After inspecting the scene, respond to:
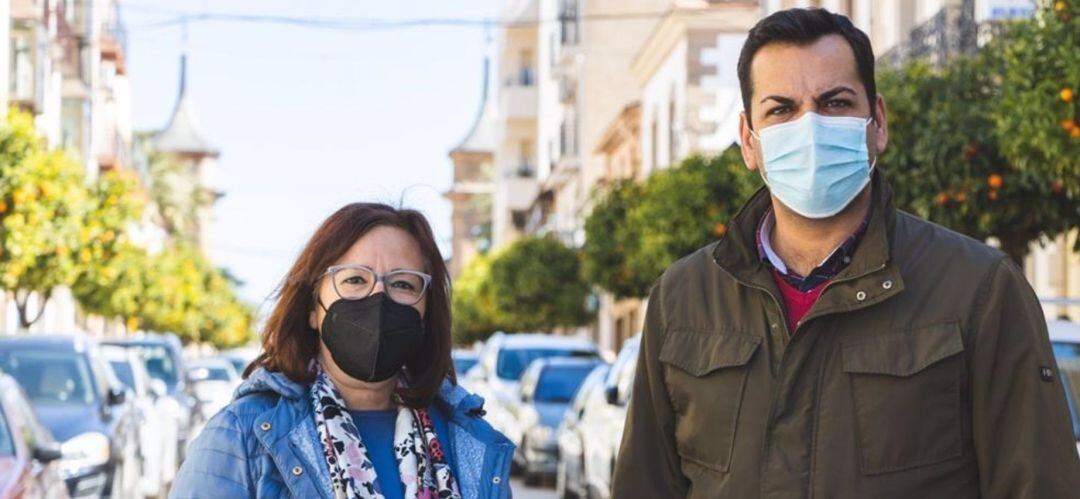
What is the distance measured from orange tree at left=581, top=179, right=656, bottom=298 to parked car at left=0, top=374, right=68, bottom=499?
3019cm

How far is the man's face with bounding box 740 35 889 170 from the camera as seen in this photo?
4.84m

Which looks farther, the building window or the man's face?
the building window

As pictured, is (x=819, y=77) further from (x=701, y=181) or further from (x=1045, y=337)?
(x=701, y=181)

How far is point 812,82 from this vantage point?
4.85 meters

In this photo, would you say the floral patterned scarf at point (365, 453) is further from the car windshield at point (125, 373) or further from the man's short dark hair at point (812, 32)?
the car windshield at point (125, 373)

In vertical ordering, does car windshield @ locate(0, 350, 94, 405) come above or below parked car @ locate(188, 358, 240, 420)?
above

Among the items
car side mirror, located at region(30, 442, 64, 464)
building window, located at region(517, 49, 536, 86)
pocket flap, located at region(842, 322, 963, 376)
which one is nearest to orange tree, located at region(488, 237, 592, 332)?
building window, located at region(517, 49, 536, 86)

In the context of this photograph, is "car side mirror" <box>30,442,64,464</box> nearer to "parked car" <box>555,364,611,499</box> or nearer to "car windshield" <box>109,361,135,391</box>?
"parked car" <box>555,364,611,499</box>

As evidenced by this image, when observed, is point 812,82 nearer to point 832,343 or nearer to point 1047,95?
point 832,343

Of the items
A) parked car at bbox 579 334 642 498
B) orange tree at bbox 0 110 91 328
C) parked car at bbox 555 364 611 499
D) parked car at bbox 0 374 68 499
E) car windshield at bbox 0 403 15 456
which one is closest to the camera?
parked car at bbox 0 374 68 499

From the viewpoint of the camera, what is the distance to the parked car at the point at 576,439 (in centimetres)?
2028

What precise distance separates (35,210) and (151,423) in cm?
1416

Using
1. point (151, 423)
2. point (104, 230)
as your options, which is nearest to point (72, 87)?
point (104, 230)

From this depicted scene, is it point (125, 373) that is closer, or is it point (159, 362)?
point (125, 373)
